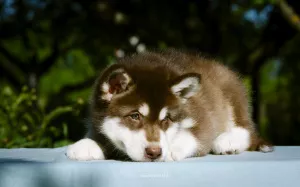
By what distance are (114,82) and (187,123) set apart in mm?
651

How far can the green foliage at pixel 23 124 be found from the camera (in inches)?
226

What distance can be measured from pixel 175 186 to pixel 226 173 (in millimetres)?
319

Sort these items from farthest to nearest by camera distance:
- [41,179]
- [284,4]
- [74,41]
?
[74,41] → [284,4] → [41,179]

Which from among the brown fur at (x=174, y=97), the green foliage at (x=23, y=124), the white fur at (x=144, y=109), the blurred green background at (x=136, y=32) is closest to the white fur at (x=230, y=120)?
the brown fur at (x=174, y=97)

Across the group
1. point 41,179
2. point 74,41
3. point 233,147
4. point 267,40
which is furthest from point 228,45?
point 41,179

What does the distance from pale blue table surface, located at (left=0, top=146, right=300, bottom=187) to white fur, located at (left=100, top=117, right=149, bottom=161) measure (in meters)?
0.42

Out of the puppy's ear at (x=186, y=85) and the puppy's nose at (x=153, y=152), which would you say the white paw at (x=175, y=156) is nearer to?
the puppy's nose at (x=153, y=152)

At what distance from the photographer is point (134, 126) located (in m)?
3.95

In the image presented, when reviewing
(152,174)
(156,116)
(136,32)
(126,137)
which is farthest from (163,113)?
(136,32)

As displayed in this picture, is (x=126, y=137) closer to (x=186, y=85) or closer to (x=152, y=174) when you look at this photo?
(x=186, y=85)

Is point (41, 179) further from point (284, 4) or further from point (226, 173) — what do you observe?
point (284, 4)

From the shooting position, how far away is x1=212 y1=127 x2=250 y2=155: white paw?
4.26 m

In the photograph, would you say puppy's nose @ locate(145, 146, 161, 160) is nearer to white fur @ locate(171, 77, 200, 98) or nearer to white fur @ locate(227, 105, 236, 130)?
white fur @ locate(171, 77, 200, 98)

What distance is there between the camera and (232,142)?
171 inches
